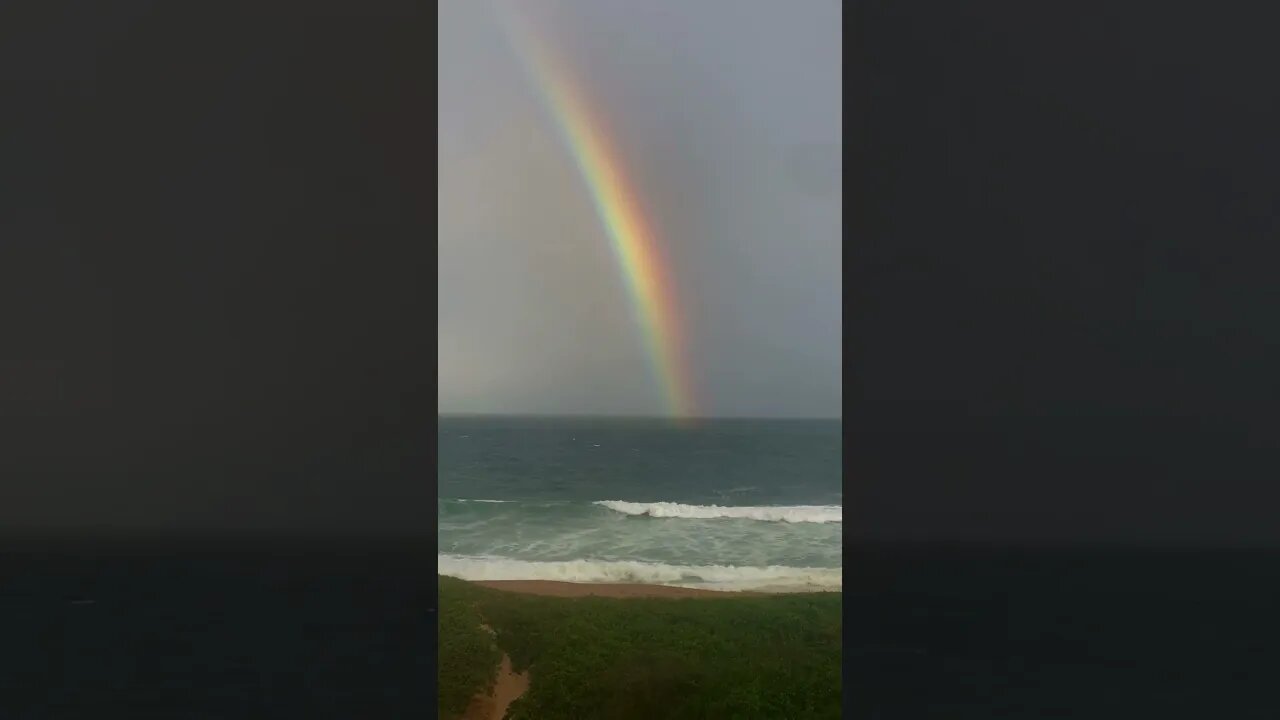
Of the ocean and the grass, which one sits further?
the ocean

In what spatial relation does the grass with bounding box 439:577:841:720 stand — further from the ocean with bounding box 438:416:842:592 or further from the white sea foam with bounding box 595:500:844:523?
the white sea foam with bounding box 595:500:844:523

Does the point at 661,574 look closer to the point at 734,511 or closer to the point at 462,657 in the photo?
the point at 462,657

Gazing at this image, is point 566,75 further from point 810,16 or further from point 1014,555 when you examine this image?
point 1014,555

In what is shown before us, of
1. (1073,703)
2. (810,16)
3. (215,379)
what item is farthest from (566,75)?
(1073,703)

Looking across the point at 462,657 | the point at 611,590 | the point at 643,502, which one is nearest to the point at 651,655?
the point at 462,657

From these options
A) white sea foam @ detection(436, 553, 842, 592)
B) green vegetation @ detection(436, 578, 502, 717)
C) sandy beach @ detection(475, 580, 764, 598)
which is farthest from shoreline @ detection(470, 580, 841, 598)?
green vegetation @ detection(436, 578, 502, 717)
